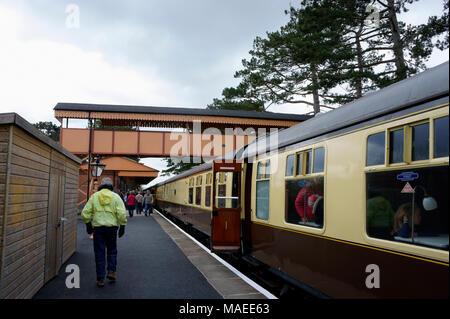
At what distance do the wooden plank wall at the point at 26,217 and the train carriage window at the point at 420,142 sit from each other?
13.6 ft

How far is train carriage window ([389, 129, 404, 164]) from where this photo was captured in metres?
3.29

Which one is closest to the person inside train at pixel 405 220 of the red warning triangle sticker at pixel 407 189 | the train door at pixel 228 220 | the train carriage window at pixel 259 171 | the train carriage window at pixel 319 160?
the red warning triangle sticker at pixel 407 189

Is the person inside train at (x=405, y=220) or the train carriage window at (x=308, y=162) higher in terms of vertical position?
the train carriage window at (x=308, y=162)

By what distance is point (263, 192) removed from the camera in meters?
6.54

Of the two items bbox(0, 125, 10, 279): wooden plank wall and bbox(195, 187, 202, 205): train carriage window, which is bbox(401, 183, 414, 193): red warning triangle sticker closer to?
bbox(0, 125, 10, 279): wooden plank wall

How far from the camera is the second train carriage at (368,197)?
2922 mm

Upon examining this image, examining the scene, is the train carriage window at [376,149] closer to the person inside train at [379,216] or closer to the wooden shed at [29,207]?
the person inside train at [379,216]

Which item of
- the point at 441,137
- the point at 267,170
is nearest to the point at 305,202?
the point at 267,170

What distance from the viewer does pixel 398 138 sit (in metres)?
3.34

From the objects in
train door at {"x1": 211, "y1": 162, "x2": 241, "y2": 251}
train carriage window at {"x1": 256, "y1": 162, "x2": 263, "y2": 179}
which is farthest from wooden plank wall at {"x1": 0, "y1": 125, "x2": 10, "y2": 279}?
train door at {"x1": 211, "y1": 162, "x2": 241, "y2": 251}

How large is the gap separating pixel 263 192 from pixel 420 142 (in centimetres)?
365
